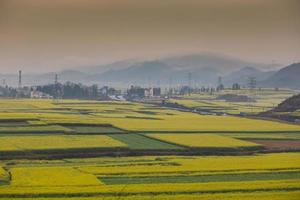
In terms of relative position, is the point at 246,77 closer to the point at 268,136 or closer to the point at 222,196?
the point at 268,136

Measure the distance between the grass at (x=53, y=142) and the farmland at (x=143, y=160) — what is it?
0.03 m

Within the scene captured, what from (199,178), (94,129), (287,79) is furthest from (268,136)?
(287,79)

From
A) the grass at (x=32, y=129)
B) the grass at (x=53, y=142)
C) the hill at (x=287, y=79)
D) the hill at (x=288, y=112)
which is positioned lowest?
the grass at (x=53, y=142)

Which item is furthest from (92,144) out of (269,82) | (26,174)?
(269,82)

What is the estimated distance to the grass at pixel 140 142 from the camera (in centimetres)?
1798

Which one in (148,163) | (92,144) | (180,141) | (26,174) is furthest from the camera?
(180,141)

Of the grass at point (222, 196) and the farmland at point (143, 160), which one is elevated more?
the farmland at point (143, 160)

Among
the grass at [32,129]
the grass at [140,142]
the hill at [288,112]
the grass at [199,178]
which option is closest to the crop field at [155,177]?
the grass at [199,178]

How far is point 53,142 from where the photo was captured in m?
17.7

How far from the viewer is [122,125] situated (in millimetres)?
23969

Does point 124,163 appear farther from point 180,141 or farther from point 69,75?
point 69,75

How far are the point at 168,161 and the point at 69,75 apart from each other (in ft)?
607

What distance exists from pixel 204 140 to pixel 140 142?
203cm

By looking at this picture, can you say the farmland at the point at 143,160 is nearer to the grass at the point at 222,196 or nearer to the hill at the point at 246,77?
the grass at the point at 222,196
